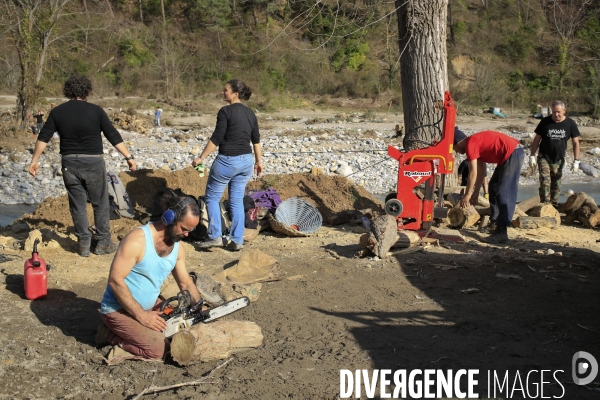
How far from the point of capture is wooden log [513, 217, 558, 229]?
945 cm

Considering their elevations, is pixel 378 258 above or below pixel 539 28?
below

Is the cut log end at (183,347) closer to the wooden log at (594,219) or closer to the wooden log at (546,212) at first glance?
the wooden log at (546,212)

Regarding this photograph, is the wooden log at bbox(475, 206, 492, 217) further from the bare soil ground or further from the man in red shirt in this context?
the man in red shirt

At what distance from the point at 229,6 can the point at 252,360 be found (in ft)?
131

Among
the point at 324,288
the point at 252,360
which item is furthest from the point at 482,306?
the point at 252,360

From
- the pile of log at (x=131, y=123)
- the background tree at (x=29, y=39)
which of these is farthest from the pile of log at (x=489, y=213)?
the background tree at (x=29, y=39)

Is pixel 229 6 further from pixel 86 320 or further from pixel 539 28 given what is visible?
pixel 86 320

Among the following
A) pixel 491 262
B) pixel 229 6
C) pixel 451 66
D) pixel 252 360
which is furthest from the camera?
pixel 229 6

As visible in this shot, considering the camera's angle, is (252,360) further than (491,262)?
No

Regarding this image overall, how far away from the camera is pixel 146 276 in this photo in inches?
193

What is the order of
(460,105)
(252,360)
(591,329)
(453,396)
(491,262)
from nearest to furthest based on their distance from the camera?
(453,396), (252,360), (591,329), (491,262), (460,105)

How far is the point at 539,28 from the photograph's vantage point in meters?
38.6

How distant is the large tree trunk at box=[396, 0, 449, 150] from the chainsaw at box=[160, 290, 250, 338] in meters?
5.36

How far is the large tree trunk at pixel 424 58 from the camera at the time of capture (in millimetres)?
9828
